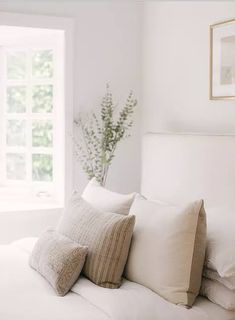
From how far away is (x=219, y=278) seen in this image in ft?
8.91

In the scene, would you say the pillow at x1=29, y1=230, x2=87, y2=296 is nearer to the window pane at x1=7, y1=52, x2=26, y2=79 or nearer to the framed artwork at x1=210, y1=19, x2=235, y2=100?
the framed artwork at x1=210, y1=19, x2=235, y2=100

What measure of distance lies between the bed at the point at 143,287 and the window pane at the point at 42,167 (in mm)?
960

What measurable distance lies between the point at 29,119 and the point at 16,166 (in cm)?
40

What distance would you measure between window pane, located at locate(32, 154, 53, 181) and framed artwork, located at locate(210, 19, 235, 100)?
1616 millimetres

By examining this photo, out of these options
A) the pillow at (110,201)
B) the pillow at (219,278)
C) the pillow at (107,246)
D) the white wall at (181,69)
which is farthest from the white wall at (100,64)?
the pillow at (219,278)

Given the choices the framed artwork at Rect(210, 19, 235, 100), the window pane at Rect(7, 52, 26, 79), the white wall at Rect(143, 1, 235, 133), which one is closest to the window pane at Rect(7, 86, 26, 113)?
the window pane at Rect(7, 52, 26, 79)

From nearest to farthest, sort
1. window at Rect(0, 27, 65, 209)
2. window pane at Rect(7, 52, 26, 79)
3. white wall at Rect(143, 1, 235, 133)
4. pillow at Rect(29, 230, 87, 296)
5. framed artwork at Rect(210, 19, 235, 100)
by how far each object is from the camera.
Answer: pillow at Rect(29, 230, 87, 296)
framed artwork at Rect(210, 19, 235, 100)
white wall at Rect(143, 1, 235, 133)
window at Rect(0, 27, 65, 209)
window pane at Rect(7, 52, 26, 79)

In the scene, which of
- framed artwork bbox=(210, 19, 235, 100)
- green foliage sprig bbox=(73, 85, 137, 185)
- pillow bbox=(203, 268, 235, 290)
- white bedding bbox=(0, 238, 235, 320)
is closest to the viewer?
white bedding bbox=(0, 238, 235, 320)

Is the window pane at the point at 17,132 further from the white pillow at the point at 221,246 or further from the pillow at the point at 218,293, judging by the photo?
the pillow at the point at 218,293

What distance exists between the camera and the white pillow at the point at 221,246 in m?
2.64

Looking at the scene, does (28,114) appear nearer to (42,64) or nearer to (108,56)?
(42,64)

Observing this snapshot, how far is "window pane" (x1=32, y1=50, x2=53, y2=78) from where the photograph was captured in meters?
4.69

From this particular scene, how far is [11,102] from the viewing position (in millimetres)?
4805

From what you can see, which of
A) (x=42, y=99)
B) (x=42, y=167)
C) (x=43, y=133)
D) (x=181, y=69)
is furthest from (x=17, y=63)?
(x=181, y=69)
